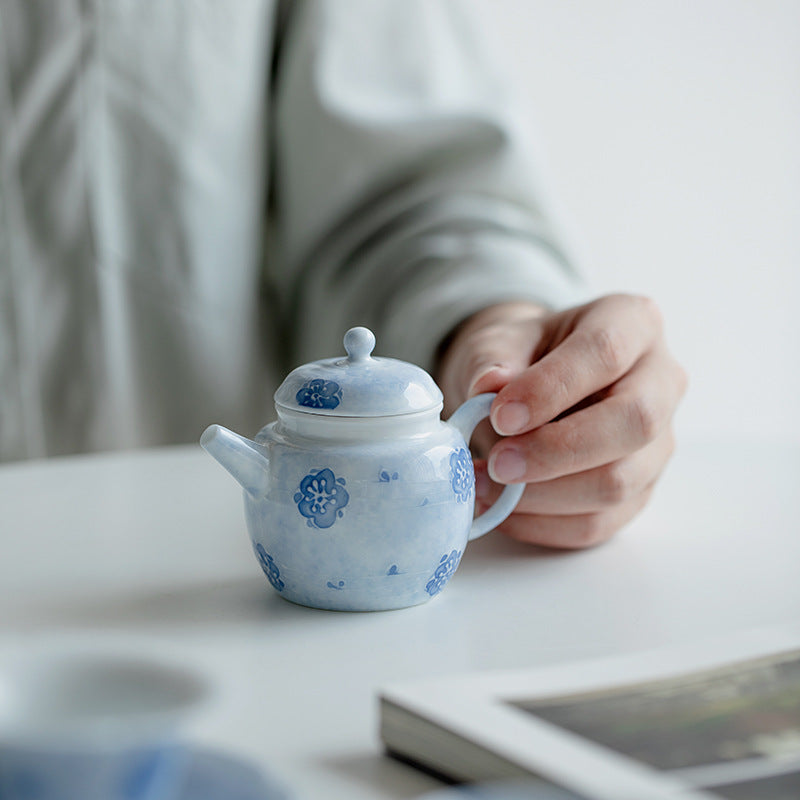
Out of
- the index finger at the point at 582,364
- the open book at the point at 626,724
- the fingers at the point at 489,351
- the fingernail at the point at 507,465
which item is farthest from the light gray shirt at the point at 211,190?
the open book at the point at 626,724

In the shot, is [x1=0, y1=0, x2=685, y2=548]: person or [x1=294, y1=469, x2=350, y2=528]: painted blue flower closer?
[x1=294, y1=469, x2=350, y2=528]: painted blue flower

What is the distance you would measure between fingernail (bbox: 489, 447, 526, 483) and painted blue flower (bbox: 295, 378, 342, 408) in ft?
0.37

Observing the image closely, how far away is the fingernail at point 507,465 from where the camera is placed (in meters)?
0.56

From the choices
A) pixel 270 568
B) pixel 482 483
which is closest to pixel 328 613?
pixel 270 568

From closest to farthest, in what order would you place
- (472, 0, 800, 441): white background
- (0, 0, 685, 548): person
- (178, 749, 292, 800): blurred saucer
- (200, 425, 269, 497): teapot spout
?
(178, 749, 292, 800): blurred saucer
(200, 425, 269, 497): teapot spout
(0, 0, 685, 548): person
(472, 0, 800, 441): white background

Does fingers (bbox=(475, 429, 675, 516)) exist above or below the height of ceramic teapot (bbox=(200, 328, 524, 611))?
below

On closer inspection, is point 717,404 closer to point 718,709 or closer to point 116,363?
point 116,363

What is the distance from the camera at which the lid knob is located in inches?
20.1

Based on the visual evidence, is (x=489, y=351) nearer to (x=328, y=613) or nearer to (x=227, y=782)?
(x=328, y=613)

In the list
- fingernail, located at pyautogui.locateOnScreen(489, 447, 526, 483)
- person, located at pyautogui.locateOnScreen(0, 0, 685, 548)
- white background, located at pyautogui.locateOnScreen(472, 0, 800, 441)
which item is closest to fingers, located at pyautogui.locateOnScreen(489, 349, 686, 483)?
fingernail, located at pyautogui.locateOnScreen(489, 447, 526, 483)

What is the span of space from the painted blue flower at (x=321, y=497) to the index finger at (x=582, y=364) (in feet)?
0.36

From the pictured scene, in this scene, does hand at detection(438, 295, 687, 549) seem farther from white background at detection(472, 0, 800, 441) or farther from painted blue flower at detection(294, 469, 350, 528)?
white background at detection(472, 0, 800, 441)

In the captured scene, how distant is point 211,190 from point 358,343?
0.60 metres

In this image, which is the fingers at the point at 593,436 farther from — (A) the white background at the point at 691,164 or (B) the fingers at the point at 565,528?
(A) the white background at the point at 691,164
